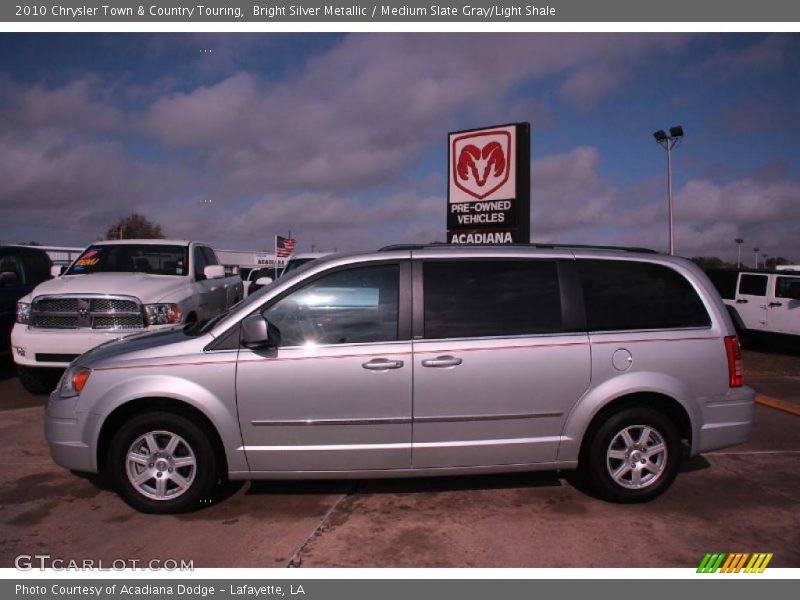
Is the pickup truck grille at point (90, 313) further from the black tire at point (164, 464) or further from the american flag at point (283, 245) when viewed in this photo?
the american flag at point (283, 245)

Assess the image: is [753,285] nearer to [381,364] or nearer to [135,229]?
[381,364]

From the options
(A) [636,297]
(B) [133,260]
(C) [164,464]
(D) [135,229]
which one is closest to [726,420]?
(A) [636,297]

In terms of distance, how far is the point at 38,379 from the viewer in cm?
736

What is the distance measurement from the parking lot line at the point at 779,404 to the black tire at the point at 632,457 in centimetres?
386

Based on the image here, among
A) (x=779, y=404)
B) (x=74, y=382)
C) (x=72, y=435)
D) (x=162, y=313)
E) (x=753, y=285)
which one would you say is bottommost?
(x=779, y=404)

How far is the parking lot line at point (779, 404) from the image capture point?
6995 millimetres

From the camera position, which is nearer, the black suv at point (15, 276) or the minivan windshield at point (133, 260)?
the minivan windshield at point (133, 260)

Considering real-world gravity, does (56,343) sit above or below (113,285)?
below

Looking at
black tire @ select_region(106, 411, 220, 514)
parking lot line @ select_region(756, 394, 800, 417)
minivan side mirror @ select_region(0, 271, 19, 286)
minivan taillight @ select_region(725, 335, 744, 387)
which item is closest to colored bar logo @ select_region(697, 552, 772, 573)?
minivan taillight @ select_region(725, 335, 744, 387)

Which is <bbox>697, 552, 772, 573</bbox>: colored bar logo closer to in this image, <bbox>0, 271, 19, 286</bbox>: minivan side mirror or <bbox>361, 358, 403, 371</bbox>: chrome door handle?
<bbox>361, 358, 403, 371</bbox>: chrome door handle

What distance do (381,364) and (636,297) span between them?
1966 millimetres

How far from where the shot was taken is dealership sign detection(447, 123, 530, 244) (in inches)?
382

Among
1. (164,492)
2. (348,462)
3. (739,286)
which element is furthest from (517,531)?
(739,286)

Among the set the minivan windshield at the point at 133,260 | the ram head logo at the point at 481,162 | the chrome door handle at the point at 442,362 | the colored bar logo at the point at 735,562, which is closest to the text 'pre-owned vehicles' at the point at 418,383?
the chrome door handle at the point at 442,362
